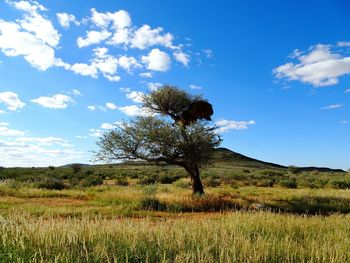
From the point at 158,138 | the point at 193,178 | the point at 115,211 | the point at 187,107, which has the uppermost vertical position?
the point at 187,107

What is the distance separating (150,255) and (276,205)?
16.3 m

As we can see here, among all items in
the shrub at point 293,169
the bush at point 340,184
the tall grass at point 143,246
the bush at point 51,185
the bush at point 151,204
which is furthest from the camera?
the shrub at point 293,169

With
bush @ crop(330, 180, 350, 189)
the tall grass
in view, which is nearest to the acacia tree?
the tall grass

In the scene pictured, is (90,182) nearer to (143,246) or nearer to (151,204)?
(151,204)

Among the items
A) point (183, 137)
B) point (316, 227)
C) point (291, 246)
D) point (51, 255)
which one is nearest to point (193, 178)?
point (183, 137)

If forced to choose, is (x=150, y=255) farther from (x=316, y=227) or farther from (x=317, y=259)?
(x=316, y=227)

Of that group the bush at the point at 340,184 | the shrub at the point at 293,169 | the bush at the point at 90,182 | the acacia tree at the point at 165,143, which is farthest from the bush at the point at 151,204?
the shrub at the point at 293,169

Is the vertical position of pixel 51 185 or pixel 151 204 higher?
pixel 51 185

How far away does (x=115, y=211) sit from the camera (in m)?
18.5

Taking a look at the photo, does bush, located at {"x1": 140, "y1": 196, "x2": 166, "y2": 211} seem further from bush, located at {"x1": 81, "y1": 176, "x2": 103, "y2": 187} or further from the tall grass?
bush, located at {"x1": 81, "y1": 176, "x2": 103, "y2": 187}

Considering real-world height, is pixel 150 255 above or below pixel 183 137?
below

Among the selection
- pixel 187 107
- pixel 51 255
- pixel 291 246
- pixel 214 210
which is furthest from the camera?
pixel 187 107

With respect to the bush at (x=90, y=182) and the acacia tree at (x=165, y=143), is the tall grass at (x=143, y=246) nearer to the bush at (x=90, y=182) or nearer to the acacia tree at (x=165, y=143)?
the acacia tree at (x=165, y=143)

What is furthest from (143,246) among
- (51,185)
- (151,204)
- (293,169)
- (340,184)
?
(293,169)
